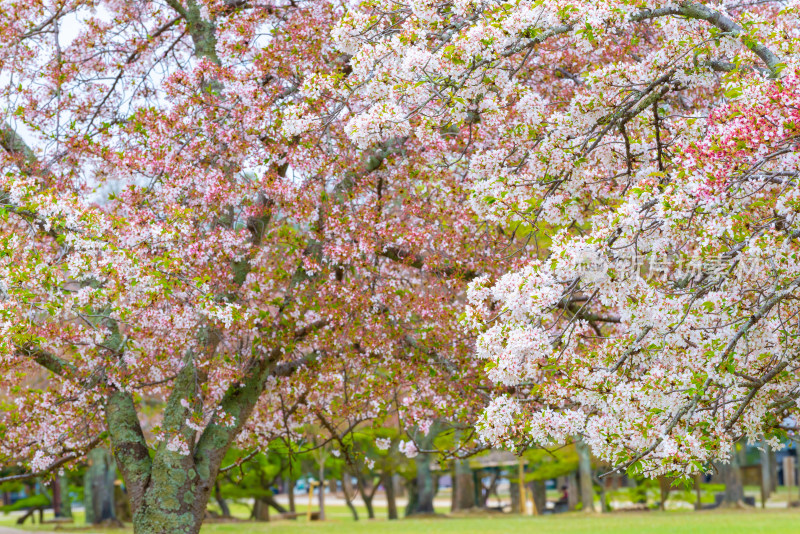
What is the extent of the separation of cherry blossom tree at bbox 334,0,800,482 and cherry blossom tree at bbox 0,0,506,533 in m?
2.02

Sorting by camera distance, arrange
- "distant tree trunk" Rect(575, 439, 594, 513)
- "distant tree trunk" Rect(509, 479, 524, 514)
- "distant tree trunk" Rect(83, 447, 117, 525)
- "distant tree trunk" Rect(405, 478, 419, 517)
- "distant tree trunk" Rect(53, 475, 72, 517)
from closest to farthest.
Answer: "distant tree trunk" Rect(83, 447, 117, 525), "distant tree trunk" Rect(575, 439, 594, 513), "distant tree trunk" Rect(405, 478, 419, 517), "distant tree trunk" Rect(53, 475, 72, 517), "distant tree trunk" Rect(509, 479, 524, 514)

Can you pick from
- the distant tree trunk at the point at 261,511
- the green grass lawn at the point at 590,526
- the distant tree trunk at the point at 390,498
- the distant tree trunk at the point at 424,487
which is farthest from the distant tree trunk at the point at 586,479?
the distant tree trunk at the point at 261,511

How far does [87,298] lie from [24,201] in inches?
42.1

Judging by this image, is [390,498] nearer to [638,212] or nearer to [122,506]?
[122,506]

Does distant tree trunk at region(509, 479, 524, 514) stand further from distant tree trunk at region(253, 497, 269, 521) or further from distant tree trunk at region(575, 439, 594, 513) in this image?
distant tree trunk at region(253, 497, 269, 521)

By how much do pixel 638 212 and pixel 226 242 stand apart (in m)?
5.56

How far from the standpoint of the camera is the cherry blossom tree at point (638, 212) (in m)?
4.71

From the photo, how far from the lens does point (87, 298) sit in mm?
7484

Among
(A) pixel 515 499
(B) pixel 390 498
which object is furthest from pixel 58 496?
(A) pixel 515 499

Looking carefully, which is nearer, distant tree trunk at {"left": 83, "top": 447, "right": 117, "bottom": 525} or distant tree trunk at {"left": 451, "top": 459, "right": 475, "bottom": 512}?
distant tree trunk at {"left": 83, "top": 447, "right": 117, "bottom": 525}

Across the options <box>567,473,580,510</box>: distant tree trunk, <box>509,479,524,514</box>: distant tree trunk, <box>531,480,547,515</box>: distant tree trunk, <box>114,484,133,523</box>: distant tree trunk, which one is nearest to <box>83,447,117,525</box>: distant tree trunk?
<box>114,484,133,523</box>: distant tree trunk

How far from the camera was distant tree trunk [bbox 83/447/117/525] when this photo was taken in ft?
93.4

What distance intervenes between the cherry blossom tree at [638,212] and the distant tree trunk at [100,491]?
2488 cm

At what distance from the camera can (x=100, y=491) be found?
1144 inches
